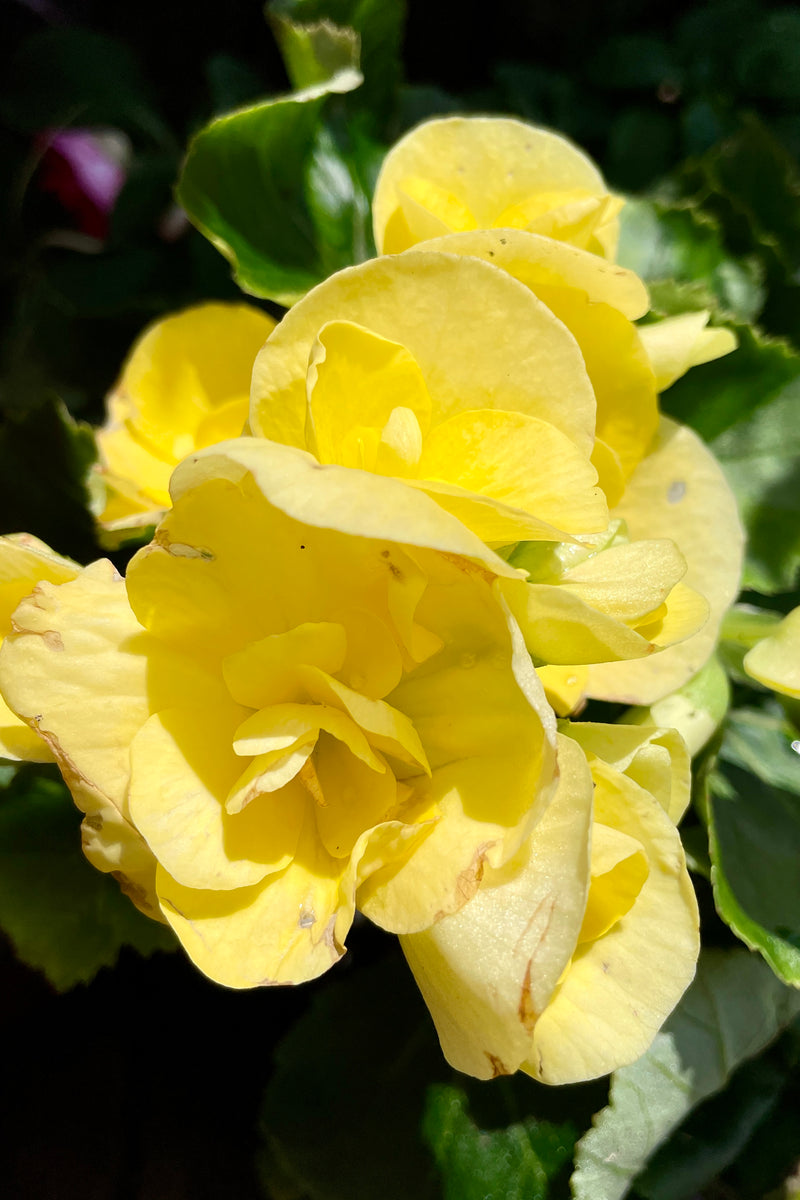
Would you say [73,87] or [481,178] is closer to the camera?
[481,178]

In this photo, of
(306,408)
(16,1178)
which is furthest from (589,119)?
(16,1178)

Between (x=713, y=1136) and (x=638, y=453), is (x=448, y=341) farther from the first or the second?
(x=713, y=1136)

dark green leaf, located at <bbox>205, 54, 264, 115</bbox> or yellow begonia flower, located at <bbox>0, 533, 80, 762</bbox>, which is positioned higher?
dark green leaf, located at <bbox>205, 54, 264, 115</bbox>

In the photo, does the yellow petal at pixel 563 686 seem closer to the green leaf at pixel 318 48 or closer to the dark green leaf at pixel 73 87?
the green leaf at pixel 318 48

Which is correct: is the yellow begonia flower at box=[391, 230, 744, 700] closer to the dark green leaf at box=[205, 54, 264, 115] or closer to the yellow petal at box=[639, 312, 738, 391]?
the yellow petal at box=[639, 312, 738, 391]

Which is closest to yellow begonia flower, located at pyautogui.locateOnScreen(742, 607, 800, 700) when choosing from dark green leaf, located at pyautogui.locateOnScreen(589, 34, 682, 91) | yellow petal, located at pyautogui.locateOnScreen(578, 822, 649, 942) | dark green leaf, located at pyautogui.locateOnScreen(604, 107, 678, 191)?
yellow petal, located at pyautogui.locateOnScreen(578, 822, 649, 942)

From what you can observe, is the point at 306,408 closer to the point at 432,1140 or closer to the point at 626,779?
the point at 626,779

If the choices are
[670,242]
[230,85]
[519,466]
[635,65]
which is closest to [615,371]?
[519,466]

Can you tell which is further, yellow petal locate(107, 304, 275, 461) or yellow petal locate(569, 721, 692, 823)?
Answer: yellow petal locate(107, 304, 275, 461)
